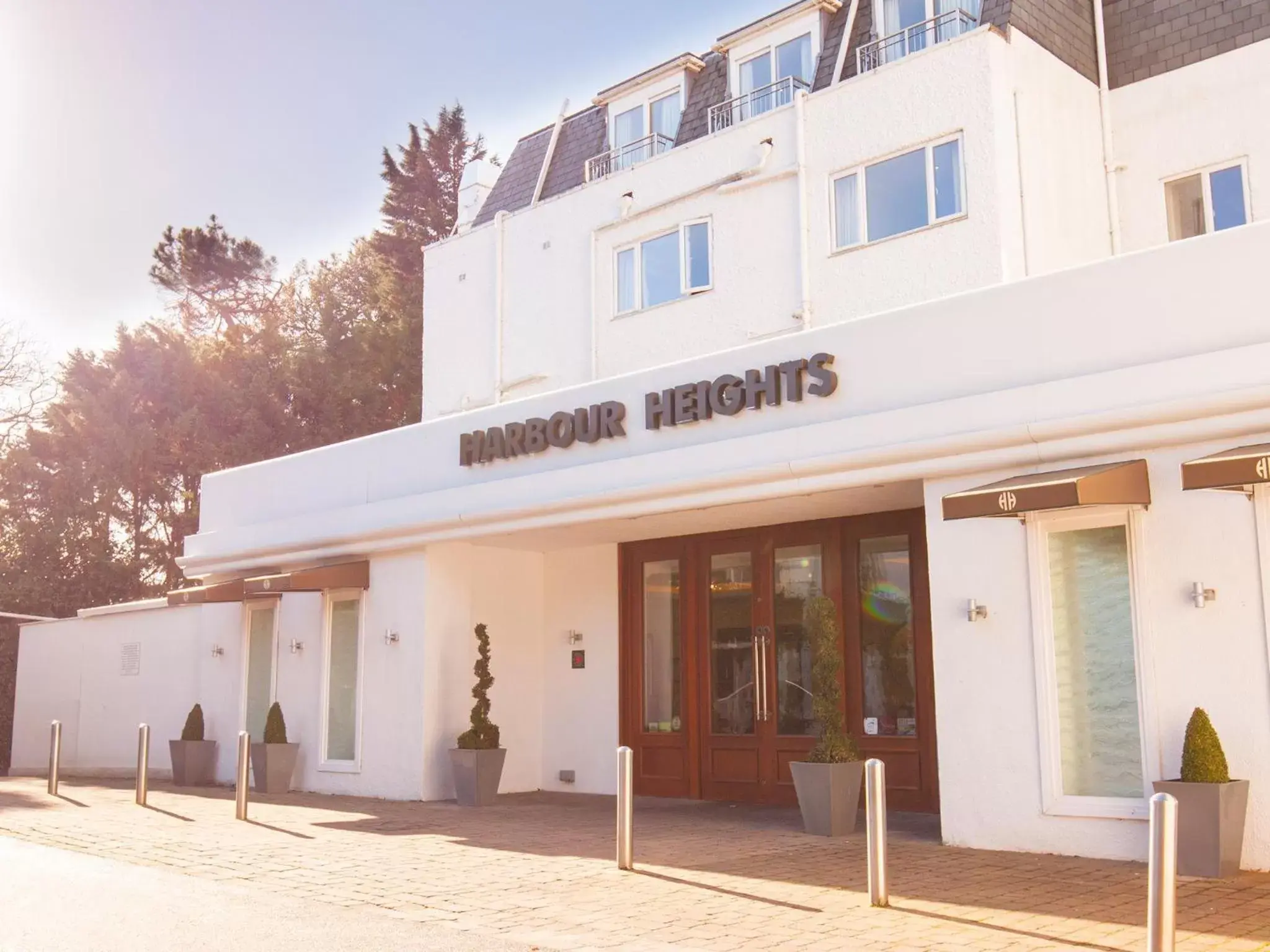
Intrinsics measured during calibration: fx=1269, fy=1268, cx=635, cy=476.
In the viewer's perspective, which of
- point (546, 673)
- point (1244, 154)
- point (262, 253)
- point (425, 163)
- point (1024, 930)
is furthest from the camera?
point (262, 253)

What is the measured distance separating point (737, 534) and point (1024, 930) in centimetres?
799

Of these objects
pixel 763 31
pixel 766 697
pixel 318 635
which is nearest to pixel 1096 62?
pixel 763 31

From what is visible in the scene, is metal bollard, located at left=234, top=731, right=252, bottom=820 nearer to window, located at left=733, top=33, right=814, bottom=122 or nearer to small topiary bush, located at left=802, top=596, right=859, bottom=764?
small topiary bush, located at left=802, top=596, right=859, bottom=764

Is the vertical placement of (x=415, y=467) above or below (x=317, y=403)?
below

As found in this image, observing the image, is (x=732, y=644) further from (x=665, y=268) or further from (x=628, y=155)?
(x=628, y=155)

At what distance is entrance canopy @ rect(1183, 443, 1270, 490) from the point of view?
7977 millimetres

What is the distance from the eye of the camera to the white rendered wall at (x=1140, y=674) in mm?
8781

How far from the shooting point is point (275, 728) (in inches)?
627

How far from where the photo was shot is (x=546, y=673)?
16.4 metres

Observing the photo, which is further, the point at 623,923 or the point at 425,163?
the point at 425,163

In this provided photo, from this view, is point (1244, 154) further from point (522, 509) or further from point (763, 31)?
point (522, 509)

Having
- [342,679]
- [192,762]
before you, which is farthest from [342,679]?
[192,762]

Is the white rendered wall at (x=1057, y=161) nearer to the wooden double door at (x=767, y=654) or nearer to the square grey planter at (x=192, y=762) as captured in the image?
the wooden double door at (x=767, y=654)

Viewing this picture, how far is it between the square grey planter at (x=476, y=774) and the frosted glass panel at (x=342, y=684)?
6.57 feet
